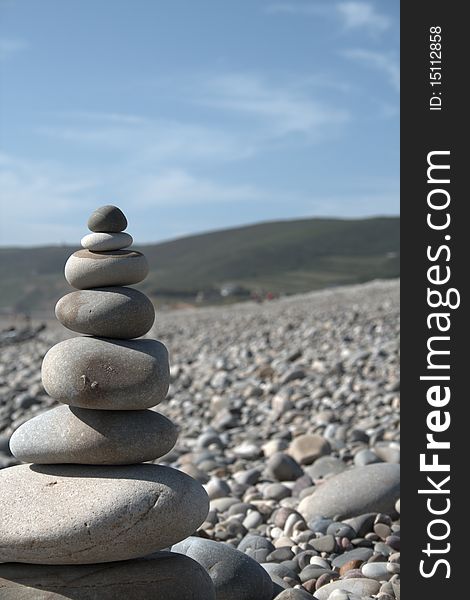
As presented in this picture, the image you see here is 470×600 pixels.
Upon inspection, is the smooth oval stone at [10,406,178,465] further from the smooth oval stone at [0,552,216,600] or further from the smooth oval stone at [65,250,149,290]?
the smooth oval stone at [65,250,149,290]

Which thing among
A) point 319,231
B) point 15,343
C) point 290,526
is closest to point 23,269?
point 319,231

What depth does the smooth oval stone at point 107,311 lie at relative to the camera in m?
4.44

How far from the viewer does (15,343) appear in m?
23.4

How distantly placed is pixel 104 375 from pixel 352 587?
1.87 meters

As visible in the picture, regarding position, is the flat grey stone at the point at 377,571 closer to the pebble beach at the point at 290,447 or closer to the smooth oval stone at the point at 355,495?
the pebble beach at the point at 290,447

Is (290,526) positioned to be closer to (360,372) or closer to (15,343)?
(360,372)

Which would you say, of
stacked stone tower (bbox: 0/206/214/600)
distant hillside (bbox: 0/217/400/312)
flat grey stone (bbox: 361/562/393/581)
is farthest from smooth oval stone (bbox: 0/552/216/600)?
distant hillside (bbox: 0/217/400/312)

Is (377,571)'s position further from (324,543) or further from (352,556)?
(324,543)

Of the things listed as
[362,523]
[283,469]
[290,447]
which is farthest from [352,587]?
[290,447]

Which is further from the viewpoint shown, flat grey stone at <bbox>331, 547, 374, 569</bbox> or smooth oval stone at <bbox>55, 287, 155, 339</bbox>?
flat grey stone at <bbox>331, 547, 374, 569</bbox>

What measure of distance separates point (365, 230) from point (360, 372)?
94475 mm

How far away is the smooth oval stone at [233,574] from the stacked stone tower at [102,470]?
1.28 ft

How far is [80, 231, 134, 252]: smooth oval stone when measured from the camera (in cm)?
451

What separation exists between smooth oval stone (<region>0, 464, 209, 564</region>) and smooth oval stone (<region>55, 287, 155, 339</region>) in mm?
666
